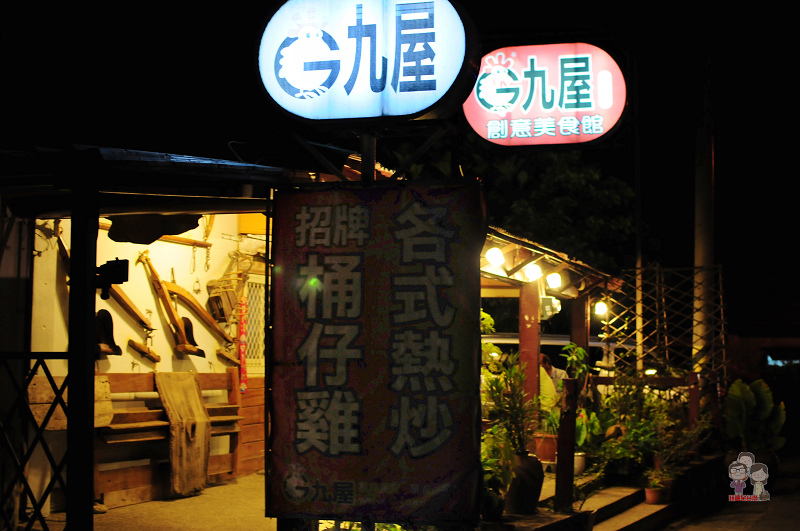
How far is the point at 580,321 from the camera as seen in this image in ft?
54.7

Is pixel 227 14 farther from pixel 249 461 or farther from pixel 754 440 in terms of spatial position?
pixel 754 440

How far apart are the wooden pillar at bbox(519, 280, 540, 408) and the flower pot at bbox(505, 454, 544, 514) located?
4.71 metres

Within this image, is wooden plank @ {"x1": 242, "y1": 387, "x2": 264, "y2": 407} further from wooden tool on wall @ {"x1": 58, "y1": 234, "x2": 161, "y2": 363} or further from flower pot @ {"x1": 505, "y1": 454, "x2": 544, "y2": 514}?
flower pot @ {"x1": 505, "y1": 454, "x2": 544, "y2": 514}

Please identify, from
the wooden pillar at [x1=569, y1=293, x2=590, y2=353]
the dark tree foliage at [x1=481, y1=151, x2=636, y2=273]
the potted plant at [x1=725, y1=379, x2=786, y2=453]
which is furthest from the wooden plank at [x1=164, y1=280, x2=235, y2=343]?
the dark tree foliage at [x1=481, y1=151, x2=636, y2=273]

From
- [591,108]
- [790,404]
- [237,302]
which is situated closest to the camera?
[591,108]

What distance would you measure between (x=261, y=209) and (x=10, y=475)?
12.7 feet

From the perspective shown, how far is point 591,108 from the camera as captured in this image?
9.70 m

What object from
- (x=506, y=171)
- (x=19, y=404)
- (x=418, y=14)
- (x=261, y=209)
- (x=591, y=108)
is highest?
(x=506, y=171)

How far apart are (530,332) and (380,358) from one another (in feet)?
29.9

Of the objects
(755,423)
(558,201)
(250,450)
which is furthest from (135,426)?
(558,201)

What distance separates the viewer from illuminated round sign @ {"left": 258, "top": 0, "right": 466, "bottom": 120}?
4926 mm

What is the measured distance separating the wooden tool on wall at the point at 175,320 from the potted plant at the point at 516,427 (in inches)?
154

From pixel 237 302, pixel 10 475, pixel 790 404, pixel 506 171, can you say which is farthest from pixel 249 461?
pixel 790 404

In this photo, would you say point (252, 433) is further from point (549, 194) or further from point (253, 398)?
point (549, 194)
